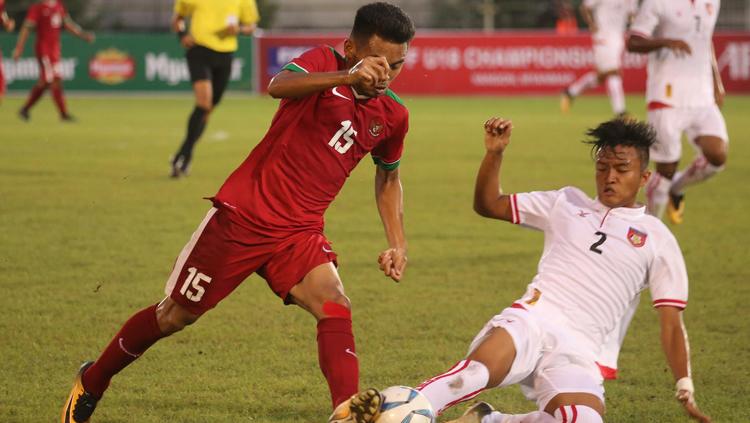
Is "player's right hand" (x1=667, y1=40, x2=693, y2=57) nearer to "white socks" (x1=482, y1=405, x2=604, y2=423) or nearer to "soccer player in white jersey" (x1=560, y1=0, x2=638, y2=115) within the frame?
"white socks" (x1=482, y1=405, x2=604, y2=423)

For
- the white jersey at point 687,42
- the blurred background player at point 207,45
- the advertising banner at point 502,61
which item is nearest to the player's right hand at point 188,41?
the blurred background player at point 207,45

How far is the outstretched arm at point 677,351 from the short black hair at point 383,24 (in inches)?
54.2

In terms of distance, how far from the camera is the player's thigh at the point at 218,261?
14.4 feet

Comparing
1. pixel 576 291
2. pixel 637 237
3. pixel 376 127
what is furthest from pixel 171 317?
pixel 637 237

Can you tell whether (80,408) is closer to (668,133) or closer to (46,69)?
(668,133)

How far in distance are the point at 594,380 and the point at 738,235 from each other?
5.93m

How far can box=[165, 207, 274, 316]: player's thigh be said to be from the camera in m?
4.38

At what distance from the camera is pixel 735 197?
39.0 ft

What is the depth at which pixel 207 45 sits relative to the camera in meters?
13.3

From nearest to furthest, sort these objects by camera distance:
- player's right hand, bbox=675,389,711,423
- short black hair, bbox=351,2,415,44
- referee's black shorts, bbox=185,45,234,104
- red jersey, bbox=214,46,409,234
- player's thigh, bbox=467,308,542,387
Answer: player's right hand, bbox=675,389,711,423, player's thigh, bbox=467,308,542,387, short black hair, bbox=351,2,415,44, red jersey, bbox=214,46,409,234, referee's black shorts, bbox=185,45,234,104

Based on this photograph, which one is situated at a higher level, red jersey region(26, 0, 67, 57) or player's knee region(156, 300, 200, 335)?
player's knee region(156, 300, 200, 335)

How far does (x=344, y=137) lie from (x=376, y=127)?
0.14m

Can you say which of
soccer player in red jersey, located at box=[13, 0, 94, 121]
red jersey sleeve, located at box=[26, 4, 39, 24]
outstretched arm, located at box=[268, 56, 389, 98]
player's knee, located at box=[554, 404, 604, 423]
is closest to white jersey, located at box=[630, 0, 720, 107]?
outstretched arm, located at box=[268, 56, 389, 98]

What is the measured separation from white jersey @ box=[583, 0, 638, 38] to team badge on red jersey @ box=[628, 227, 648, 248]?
52.6ft
